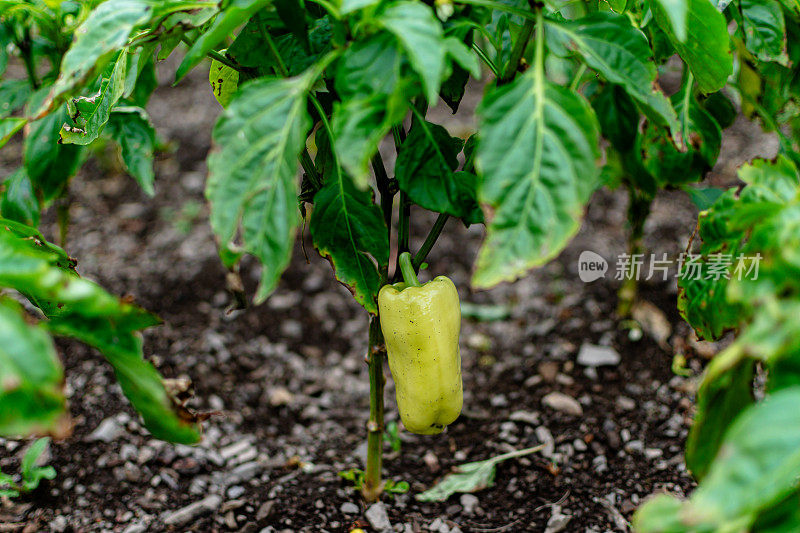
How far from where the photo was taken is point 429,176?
1.35m

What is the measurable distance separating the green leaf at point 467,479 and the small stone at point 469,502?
0.06 feet

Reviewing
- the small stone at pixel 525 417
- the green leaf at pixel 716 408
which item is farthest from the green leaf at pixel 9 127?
the small stone at pixel 525 417

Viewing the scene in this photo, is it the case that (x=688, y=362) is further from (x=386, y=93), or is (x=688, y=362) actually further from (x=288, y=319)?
(x=386, y=93)

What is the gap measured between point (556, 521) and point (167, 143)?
10.5ft

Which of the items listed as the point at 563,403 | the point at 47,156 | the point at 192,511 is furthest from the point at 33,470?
the point at 563,403

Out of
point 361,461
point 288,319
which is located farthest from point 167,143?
point 361,461

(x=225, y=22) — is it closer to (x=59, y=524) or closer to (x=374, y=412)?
(x=374, y=412)

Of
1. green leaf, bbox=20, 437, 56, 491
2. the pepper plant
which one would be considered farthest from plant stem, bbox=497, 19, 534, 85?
green leaf, bbox=20, 437, 56, 491

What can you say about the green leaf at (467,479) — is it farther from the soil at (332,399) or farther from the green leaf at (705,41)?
the green leaf at (705,41)

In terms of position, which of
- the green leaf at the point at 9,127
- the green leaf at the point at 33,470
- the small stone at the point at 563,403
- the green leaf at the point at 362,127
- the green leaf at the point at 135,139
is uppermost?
the green leaf at the point at 362,127

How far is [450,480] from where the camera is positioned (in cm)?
192

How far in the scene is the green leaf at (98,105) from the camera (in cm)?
138

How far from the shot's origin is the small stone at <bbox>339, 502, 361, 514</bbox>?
5.97 feet

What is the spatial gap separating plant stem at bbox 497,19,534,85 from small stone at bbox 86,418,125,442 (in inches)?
63.9
